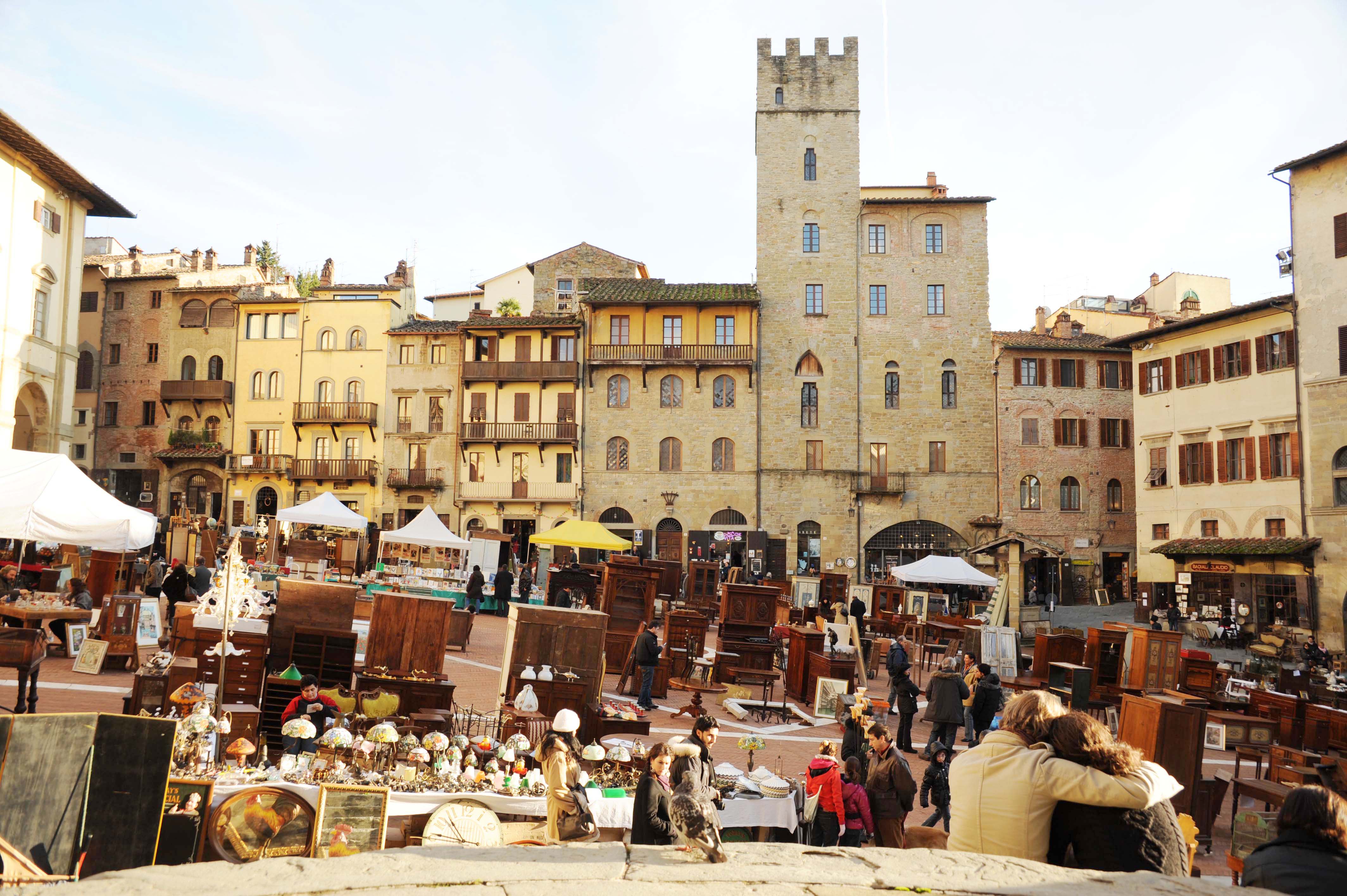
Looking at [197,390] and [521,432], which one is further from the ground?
[197,390]

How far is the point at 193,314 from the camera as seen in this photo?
4022 centimetres

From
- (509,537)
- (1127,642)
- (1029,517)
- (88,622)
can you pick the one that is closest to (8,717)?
(88,622)

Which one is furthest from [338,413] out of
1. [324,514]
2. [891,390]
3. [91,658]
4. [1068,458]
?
[1068,458]

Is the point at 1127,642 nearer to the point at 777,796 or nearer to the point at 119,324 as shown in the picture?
the point at 777,796

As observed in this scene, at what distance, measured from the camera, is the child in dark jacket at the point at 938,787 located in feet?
26.7

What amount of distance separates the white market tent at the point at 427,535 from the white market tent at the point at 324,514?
941 mm

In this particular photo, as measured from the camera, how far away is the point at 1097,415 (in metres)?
37.5

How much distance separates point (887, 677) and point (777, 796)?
1168 centimetres

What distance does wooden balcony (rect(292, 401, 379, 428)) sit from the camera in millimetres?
38719

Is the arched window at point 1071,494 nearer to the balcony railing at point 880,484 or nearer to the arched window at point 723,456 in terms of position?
the balcony railing at point 880,484

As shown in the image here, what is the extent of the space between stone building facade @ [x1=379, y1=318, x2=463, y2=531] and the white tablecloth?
3264 centimetres

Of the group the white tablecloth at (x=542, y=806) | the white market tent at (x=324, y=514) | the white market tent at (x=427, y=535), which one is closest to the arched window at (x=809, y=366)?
the white market tent at (x=427, y=535)

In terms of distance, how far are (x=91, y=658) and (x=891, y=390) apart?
102 feet

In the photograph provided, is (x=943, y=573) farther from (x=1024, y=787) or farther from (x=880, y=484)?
(x=1024, y=787)
